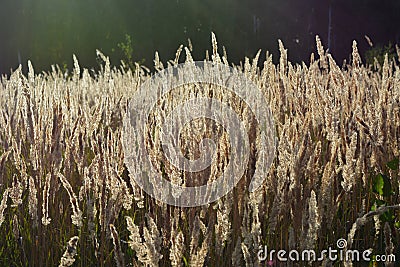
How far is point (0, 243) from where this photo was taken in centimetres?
173

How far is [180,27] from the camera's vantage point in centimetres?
1273

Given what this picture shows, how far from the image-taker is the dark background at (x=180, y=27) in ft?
39.8

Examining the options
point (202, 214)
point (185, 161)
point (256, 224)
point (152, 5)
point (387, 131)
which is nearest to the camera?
point (256, 224)

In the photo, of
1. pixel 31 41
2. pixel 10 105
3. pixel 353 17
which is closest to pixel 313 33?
pixel 353 17

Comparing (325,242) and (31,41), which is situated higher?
(31,41)

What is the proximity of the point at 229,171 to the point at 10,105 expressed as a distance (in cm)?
125

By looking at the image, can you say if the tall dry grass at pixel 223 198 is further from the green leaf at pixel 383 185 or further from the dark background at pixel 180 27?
the dark background at pixel 180 27

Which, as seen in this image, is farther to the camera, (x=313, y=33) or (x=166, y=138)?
(x=313, y=33)

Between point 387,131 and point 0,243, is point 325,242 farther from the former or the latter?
point 0,243

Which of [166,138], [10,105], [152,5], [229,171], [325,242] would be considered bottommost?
[325,242]

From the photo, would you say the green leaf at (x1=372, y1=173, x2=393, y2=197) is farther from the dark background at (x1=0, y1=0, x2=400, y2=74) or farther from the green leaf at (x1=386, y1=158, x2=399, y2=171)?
the dark background at (x1=0, y1=0, x2=400, y2=74)

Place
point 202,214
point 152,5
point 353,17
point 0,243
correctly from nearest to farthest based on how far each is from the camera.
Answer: point 202,214 → point 0,243 → point 353,17 → point 152,5

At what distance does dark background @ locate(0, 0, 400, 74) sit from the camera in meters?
12.1

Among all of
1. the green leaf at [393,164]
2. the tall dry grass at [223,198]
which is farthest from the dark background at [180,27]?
the green leaf at [393,164]
